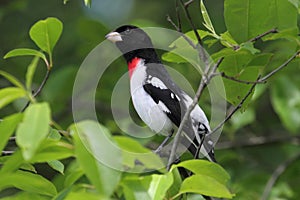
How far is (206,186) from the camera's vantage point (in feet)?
6.55

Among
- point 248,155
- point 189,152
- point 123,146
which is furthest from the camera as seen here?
point 248,155

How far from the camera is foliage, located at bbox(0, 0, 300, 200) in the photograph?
1.71 meters

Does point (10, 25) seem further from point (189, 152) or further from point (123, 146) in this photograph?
point (123, 146)

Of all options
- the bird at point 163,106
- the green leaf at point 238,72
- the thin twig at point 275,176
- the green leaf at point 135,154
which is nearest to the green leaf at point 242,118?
the thin twig at point 275,176

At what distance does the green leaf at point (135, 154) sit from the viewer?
67.2 inches

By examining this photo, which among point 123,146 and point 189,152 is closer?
point 123,146

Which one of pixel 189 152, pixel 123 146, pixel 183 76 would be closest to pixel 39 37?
pixel 123 146

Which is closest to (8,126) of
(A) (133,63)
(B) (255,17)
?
(B) (255,17)

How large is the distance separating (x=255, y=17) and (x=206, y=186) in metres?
1.14

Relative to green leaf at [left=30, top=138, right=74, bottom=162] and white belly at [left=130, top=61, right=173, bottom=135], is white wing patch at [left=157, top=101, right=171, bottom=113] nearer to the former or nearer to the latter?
white belly at [left=130, top=61, right=173, bottom=135]

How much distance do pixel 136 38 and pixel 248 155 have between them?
88.2 inches

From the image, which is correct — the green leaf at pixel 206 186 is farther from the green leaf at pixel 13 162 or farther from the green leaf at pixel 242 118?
the green leaf at pixel 242 118

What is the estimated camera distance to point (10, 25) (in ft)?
Answer: 22.9

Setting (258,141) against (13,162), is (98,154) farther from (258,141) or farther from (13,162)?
(258,141)
